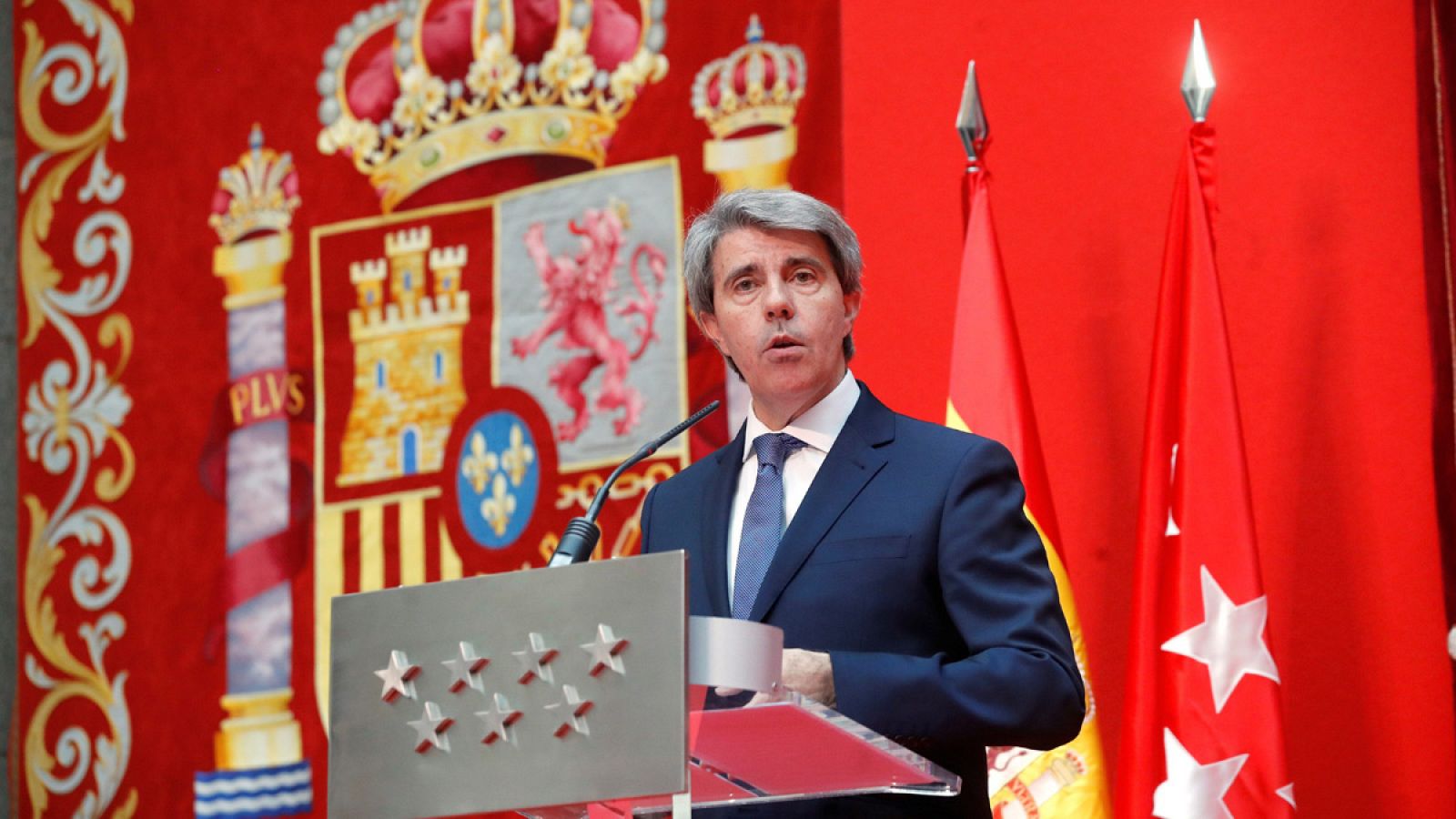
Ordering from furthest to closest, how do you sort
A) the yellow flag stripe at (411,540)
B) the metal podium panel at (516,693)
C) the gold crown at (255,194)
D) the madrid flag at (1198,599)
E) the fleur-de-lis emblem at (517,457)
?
1. the gold crown at (255,194)
2. the yellow flag stripe at (411,540)
3. the fleur-de-lis emblem at (517,457)
4. the madrid flag at (1198,599)
5. the metal podium panel at (516,693)

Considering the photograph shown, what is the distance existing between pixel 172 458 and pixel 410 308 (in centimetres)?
79

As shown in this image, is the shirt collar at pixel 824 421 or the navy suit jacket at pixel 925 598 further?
the shirt collar at pixel 824 421

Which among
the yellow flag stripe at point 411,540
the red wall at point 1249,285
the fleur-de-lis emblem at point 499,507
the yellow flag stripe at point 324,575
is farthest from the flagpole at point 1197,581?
the yellow flag stripe at point 324,575

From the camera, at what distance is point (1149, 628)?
2.87m

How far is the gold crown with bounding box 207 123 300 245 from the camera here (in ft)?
14.2

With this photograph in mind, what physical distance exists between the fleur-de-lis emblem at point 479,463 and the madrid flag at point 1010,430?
1.26 meters

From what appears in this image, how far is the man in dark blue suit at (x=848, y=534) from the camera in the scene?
177cm

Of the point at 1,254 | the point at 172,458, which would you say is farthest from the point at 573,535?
the point at 1,254

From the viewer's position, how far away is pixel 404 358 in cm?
412

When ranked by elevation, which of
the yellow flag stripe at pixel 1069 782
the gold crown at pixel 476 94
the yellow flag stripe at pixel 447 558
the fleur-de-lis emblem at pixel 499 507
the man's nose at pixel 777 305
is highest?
the gold crown at pixel 476 94

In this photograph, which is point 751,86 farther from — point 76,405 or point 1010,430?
point 76,405

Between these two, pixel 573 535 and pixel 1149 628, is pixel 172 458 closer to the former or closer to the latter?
pixel 1149 628

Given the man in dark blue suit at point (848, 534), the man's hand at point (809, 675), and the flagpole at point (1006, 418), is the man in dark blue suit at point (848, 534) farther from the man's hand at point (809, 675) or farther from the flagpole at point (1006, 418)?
the flagpole at point (1006, 418)

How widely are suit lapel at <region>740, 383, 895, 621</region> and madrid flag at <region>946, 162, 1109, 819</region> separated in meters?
0.94
